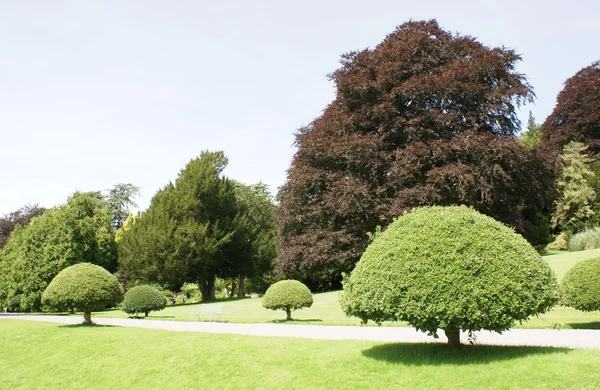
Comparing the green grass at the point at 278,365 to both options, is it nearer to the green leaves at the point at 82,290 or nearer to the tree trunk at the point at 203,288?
the green leaves at the point at 82,290

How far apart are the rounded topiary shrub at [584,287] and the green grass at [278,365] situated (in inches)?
167

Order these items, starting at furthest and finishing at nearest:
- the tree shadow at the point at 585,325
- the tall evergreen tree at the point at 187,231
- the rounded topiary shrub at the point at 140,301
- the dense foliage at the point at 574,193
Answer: the dense foliage at the point at 574,193 → the tall evergreen tree at the point at 187,231 → the rounded topiary shrub at the point at 140,301 → the tree shadow at the point at 585,325

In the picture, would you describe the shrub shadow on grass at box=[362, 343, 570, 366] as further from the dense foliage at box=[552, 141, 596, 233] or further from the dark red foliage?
the dark red foliage

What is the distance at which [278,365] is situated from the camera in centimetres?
926

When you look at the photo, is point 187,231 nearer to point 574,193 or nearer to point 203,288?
point 203,288

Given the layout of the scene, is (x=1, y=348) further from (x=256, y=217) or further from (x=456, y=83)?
(x=256, y=217)

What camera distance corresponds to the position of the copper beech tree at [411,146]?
23.1 m

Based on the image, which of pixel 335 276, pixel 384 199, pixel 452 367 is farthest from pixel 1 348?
pixel 335 276

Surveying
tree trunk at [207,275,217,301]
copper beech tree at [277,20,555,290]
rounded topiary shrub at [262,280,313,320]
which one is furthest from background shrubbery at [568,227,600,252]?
tree trunk at [207,275,217,301]

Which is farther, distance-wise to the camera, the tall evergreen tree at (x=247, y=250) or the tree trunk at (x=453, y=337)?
the tall evergreen tree at (x=247, y=250)

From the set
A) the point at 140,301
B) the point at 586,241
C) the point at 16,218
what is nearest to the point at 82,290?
the point at 140,301

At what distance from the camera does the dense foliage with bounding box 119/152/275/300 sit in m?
36.7

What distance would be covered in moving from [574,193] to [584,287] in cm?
2993

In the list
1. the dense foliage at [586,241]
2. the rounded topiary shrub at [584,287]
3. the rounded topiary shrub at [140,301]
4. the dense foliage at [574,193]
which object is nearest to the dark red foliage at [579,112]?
the dense foliage at [574,193]
